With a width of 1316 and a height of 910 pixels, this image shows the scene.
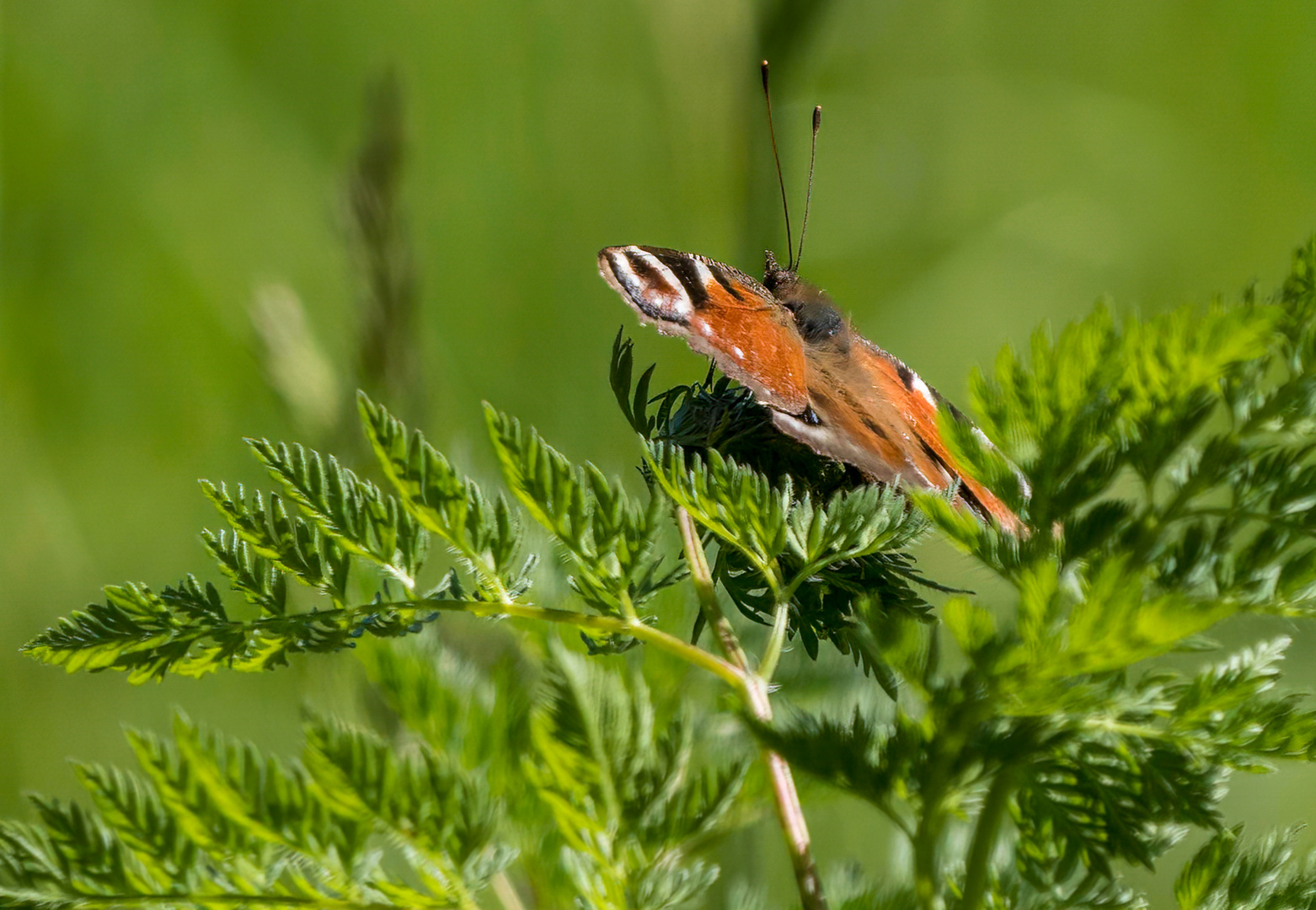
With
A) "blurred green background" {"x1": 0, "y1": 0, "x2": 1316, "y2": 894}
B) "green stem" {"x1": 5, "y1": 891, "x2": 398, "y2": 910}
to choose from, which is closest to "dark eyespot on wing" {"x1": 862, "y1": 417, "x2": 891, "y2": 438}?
"green stem" {"x1": 5, "y1": 891, "x2": 398, "y2": 910}

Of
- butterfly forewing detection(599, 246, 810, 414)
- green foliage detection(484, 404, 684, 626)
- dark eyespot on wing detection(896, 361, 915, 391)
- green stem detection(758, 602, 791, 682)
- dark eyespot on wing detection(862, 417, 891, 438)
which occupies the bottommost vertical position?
green stem detection(758, 602, 791, 682)

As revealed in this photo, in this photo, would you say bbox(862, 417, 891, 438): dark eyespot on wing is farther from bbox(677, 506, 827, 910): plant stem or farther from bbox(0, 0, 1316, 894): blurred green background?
bbox(0, 0, 1316, 894): blurred green background

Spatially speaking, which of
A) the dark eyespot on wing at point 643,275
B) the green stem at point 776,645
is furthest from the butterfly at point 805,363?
the green stem at point 776,645

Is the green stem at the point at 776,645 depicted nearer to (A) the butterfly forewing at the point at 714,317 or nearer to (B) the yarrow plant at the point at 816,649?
(B) the yarrow plant at the point at 816,649

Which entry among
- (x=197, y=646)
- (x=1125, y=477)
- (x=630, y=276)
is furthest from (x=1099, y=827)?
(x=630, y=276)

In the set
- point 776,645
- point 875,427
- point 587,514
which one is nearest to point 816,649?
point 776,645

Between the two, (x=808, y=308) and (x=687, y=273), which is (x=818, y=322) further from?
(x=687, y=273)
